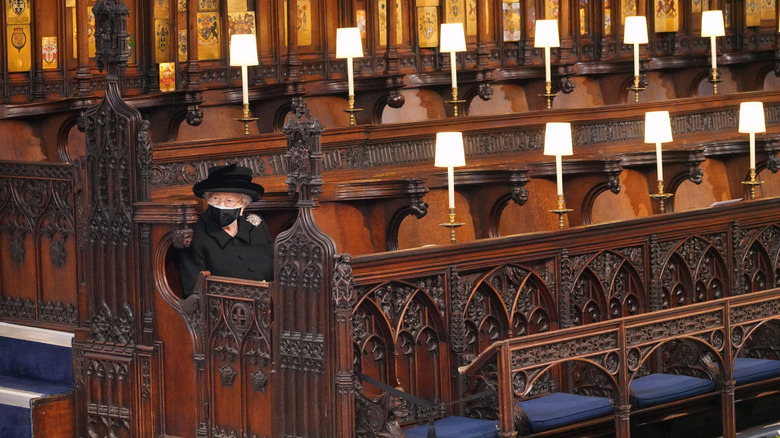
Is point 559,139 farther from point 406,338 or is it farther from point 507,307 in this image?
point 406,338

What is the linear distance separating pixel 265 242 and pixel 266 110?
295cm

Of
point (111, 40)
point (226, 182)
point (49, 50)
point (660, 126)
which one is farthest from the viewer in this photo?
point (49, 50)

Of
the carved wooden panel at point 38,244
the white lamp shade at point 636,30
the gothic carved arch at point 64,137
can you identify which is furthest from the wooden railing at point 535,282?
the white lamp shade at point 636,30

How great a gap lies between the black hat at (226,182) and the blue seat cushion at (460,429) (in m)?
1.51

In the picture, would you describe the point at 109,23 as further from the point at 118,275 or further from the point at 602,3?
the point at 602,3

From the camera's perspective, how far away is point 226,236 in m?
7.21

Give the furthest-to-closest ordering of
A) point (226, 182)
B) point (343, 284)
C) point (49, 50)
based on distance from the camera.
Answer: point (49, 50), point (226, 182), point (343, 284)

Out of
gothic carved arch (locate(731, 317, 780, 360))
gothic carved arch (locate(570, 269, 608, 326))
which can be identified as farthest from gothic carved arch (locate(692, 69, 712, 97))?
gothic carved arch (locate(570, 269, 608, 326))

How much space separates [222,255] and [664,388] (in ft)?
7.34

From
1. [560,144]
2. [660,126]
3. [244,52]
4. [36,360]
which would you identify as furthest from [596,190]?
[36,360]

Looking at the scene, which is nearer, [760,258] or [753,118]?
[760,258]

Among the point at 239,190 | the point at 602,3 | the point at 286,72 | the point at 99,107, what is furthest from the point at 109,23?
the point at 602,3

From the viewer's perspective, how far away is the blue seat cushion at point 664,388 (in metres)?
6.94

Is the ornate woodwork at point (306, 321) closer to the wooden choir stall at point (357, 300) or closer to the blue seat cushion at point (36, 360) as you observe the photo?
the wooden choir stall at point (357, 300)
